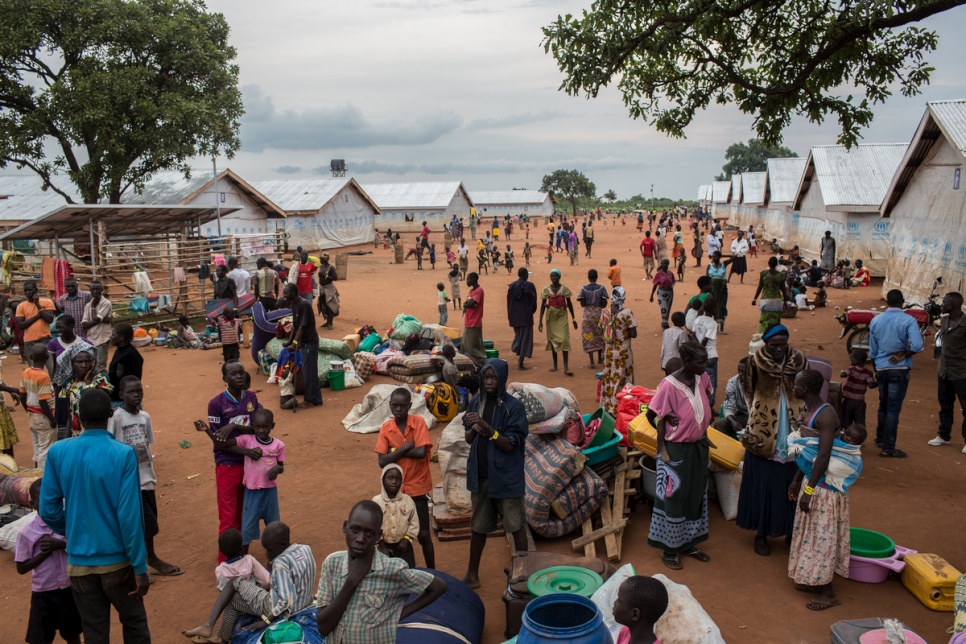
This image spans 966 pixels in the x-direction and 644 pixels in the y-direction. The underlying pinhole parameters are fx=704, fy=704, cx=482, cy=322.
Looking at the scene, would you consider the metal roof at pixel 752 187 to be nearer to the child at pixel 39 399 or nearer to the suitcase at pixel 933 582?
the suitcase at pixel 933 582

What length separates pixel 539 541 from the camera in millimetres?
6012

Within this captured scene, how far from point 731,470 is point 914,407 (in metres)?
5.20

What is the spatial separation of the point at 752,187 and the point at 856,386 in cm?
4467

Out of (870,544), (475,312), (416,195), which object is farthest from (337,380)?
(416,195)

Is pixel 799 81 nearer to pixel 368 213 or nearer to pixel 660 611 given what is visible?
pixel 660 611

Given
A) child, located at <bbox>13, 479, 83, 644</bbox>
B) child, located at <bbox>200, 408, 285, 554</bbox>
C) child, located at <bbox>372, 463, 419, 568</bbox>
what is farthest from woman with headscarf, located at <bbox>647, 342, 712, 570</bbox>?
child, located at <bbox>13, 479, 83, 644</bbox>

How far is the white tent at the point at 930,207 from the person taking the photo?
589 inches

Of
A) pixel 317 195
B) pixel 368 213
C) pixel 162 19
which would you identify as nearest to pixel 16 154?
pixel 162 19

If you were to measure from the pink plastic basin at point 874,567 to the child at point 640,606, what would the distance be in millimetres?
2926

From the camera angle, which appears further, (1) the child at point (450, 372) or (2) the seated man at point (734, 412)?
(1) the child at point (450, 372)

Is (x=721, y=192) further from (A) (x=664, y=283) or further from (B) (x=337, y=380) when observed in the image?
(B) (x=337, y=380)

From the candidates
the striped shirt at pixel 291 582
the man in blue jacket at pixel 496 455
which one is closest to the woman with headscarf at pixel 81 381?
the striped shirt at pixel 291 582

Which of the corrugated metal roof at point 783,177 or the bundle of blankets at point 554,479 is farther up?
the corrugated metal roof at point 783,177

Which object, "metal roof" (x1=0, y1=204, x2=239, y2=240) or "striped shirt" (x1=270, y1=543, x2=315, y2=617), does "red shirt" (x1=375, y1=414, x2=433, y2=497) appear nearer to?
"striped shirt" (x1=270, y1=543, x2=315, y2=617)
